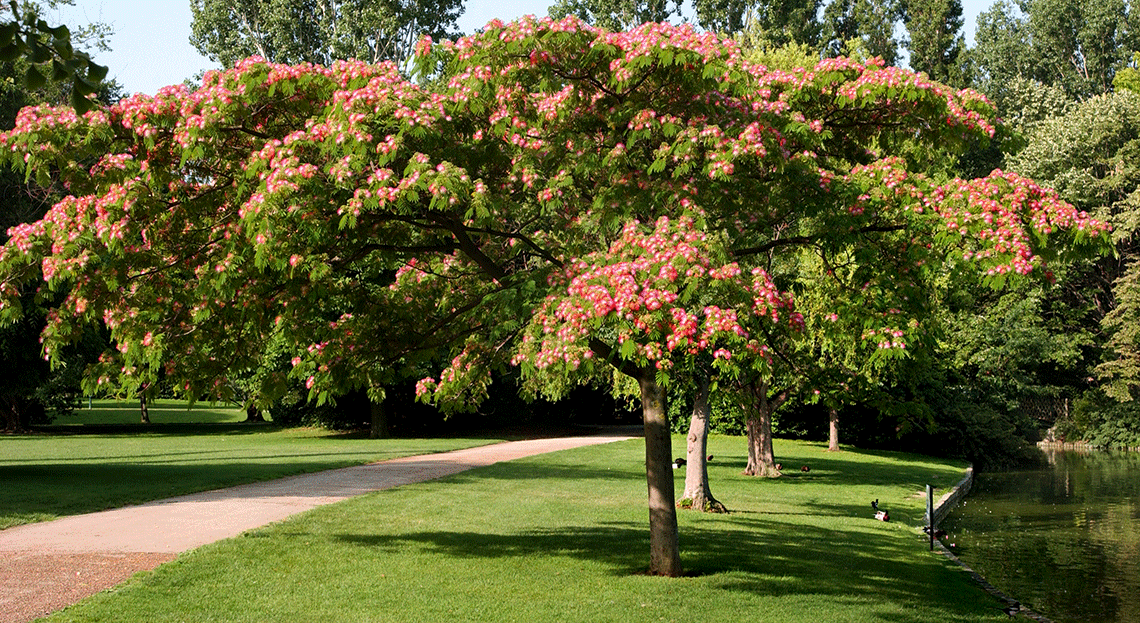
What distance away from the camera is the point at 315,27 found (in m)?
55.7

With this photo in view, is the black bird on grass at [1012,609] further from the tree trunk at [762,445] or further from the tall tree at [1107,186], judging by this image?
the tall tree at [1107,186]

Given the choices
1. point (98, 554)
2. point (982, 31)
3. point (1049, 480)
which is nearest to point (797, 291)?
point (98, 554)

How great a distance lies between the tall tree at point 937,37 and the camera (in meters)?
61.6

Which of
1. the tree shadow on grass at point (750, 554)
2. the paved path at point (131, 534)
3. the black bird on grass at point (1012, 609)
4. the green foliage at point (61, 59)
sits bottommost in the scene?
the black bird on grass at point (1012, 609)

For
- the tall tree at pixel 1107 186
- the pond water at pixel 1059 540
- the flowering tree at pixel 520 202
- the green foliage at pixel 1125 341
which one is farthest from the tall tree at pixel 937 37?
the flowering tree at pixel 520 202

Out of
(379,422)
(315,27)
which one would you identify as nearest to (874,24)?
(315,27)

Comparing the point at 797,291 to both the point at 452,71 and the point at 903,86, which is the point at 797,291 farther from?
the point at 452,71

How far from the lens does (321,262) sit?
32.0ft

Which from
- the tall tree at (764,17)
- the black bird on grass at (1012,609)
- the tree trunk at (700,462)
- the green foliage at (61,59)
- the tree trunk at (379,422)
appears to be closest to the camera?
the green foliage at (61,59)

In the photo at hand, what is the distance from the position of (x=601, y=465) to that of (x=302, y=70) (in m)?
18.8

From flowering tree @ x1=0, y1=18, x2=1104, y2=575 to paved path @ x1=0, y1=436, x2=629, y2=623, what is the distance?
7.63ft

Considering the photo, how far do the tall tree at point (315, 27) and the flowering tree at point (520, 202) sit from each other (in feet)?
131

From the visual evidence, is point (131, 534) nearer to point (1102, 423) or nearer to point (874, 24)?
point (1102, 423)

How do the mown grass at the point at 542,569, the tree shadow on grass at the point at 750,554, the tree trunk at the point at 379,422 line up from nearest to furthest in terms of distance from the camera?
1. the mown grass at the point at 542,569
2. the tree shadow on grass at the point at 750,554
3. the tree trunk at the point at 379,422
